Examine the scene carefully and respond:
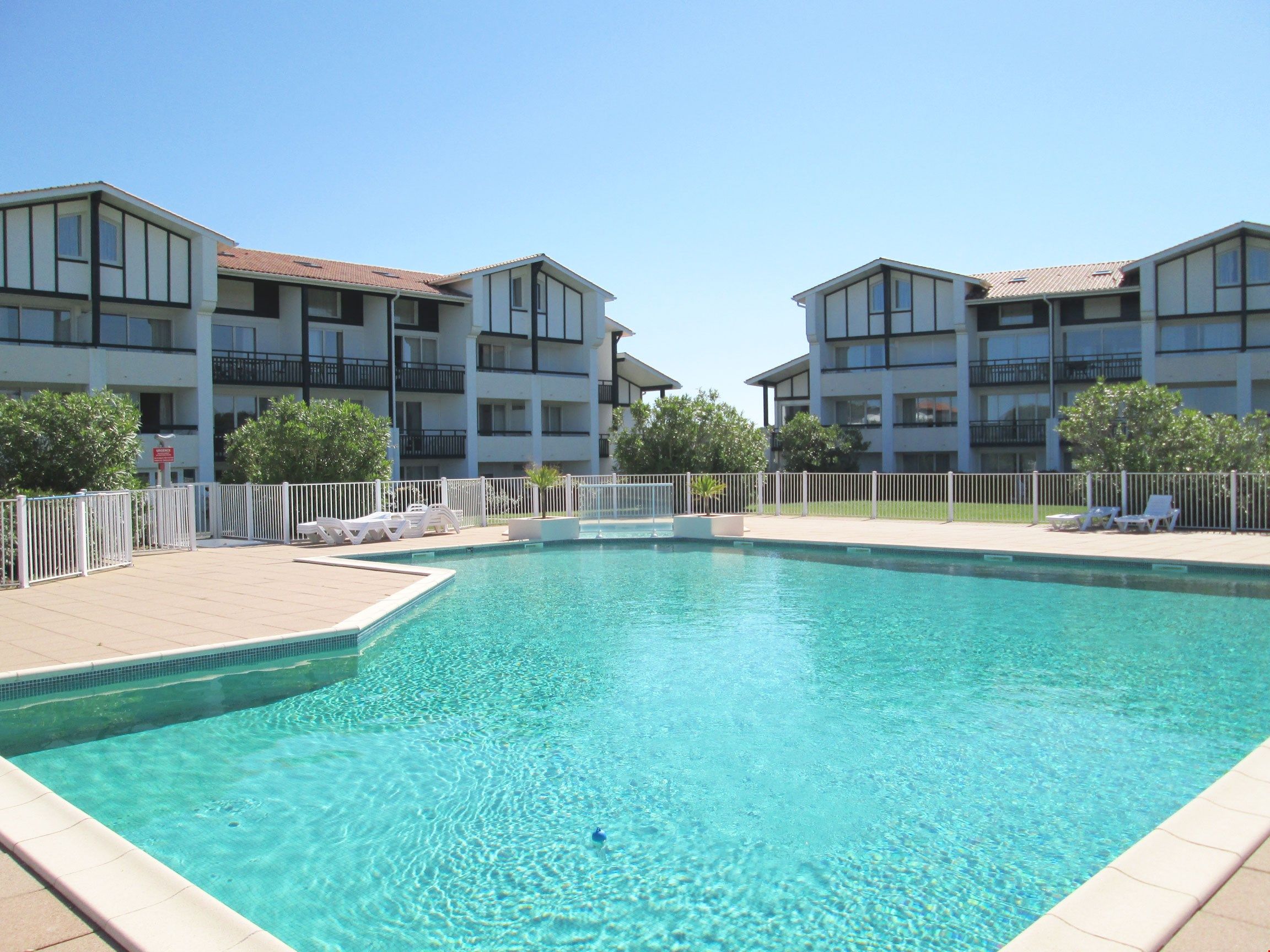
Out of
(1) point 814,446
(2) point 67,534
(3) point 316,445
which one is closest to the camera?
(2) point 67,534

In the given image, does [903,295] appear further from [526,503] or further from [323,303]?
[323,303]

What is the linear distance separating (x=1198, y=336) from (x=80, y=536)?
3687 centimetres

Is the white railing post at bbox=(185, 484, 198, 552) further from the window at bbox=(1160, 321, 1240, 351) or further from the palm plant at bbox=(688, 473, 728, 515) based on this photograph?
the window at bbox=(1160, 321, 1240, 351)

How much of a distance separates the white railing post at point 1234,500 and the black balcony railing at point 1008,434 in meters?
15.8

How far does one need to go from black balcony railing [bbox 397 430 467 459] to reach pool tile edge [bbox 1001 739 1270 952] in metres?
30.4

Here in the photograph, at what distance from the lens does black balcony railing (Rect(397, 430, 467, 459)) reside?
3328 centimetres

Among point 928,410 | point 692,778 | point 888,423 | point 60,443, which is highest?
point 928,410

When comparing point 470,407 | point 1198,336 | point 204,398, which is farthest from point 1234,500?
point 204,398

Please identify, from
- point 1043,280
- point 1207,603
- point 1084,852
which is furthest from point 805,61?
point 1043,280

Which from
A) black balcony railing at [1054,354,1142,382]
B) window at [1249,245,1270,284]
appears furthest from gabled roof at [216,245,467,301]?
window at [1249,245,1270,284]

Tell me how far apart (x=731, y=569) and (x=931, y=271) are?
24236 millimetres

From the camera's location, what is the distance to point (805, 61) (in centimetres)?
1524

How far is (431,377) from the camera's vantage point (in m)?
34.0

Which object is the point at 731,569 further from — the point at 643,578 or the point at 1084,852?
the point at 1084,852
